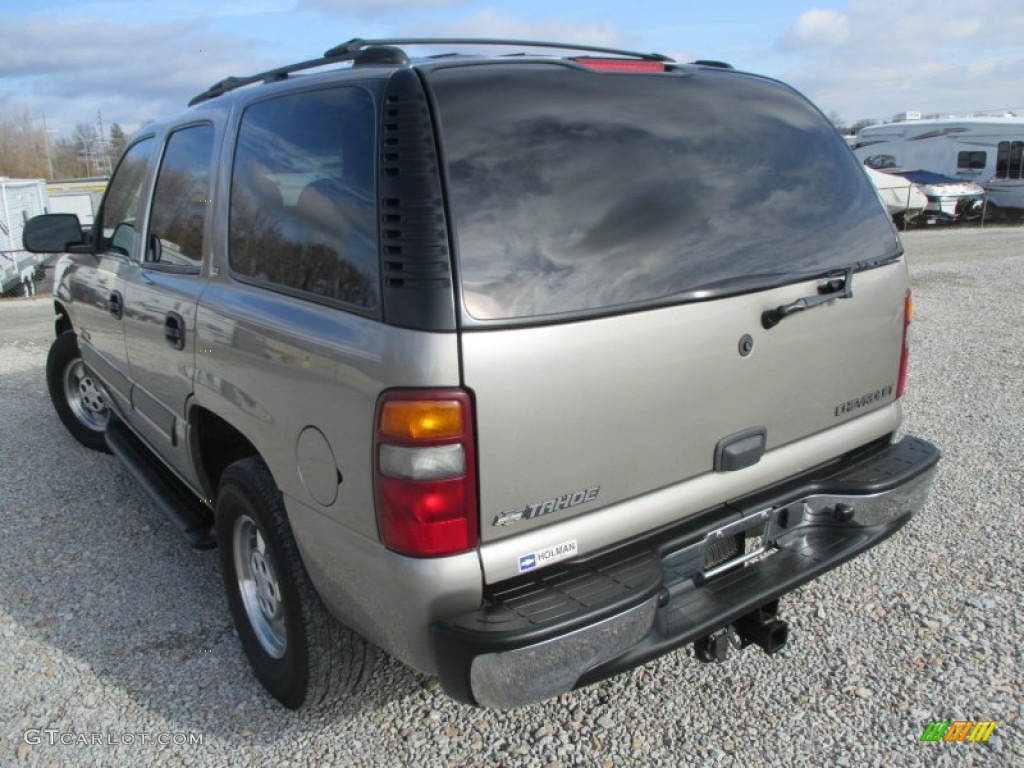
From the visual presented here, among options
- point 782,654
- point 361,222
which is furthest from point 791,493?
point 361,222

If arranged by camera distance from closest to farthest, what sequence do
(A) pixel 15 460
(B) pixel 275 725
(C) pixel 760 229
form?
(C) pixel 760 229 < (B) pixel 275 725 < (A) pixel 15 460

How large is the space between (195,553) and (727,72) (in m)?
3.13

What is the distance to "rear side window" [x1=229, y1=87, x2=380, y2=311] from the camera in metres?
2.08

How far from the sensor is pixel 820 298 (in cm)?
248

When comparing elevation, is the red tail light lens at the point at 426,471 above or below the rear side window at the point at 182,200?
below

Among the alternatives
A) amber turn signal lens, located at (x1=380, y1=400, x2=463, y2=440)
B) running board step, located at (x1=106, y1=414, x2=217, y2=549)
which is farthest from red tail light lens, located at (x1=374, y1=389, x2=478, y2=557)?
running board step, located at (x1=106, y1=414, x2=217, y2=549)

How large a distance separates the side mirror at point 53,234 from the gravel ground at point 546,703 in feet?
4.65

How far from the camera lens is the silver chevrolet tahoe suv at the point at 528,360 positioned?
6.43 feet

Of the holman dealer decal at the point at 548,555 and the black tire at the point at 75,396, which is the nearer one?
the holman dealer decal at the point at 548,555

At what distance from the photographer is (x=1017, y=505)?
411 centimetres

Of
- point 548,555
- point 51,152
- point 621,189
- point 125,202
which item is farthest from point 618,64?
point 51,152

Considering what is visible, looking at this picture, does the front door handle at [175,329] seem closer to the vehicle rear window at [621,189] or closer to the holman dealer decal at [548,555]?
the vehicle rear window at [621,189]

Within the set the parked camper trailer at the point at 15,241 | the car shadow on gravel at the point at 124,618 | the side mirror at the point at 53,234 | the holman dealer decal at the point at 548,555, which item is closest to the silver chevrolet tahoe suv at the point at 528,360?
the holman dealer decal at the point at 548,555

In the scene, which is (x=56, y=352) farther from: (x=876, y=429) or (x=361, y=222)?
(x=876, y=429)
